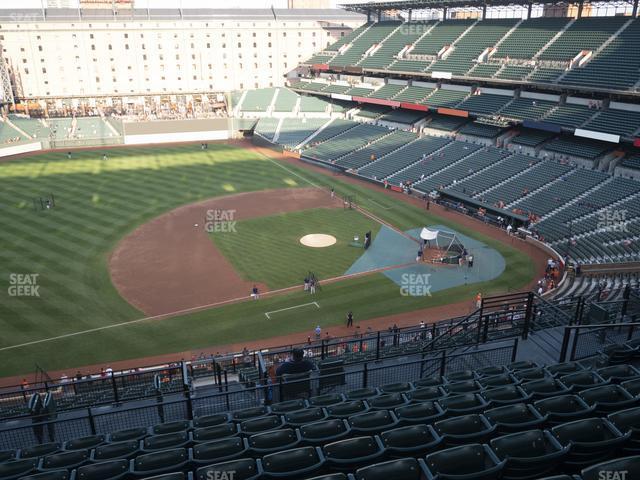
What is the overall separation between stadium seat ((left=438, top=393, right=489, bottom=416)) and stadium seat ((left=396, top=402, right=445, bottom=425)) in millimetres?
158

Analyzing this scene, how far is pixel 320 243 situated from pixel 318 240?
69 cm

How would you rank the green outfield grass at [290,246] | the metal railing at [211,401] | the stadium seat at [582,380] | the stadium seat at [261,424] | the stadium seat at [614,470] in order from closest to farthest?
the stadium seat at [614,470] → the stadium seat at [261,424] → the stadium seat at [582,380] → the metal railing at [211,401] → the green outfield grass at [290,246]

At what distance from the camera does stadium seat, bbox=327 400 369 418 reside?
995 centimetres

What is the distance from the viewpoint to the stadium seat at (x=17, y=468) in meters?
8.28

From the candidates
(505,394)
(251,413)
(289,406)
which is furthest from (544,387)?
(251,413)

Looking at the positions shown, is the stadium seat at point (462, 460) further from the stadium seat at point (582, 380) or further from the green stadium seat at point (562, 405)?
the stadium seat at point (582, 380)

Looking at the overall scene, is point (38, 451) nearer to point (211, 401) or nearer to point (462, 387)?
point (211, 401)

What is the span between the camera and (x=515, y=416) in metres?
8.88

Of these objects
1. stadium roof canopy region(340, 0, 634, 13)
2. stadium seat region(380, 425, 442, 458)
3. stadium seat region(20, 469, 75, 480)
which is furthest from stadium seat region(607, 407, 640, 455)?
stadium roof canopy region(340, 0, 634, 13)

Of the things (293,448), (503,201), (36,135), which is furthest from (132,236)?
(36,135)

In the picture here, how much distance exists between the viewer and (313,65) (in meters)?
87.8

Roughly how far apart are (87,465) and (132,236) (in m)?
34.8

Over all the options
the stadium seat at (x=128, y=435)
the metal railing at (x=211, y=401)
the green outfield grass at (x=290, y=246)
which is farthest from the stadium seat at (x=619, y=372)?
the green outfield grass at (x=290, y=246)

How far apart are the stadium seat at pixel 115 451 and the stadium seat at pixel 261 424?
195 cm
